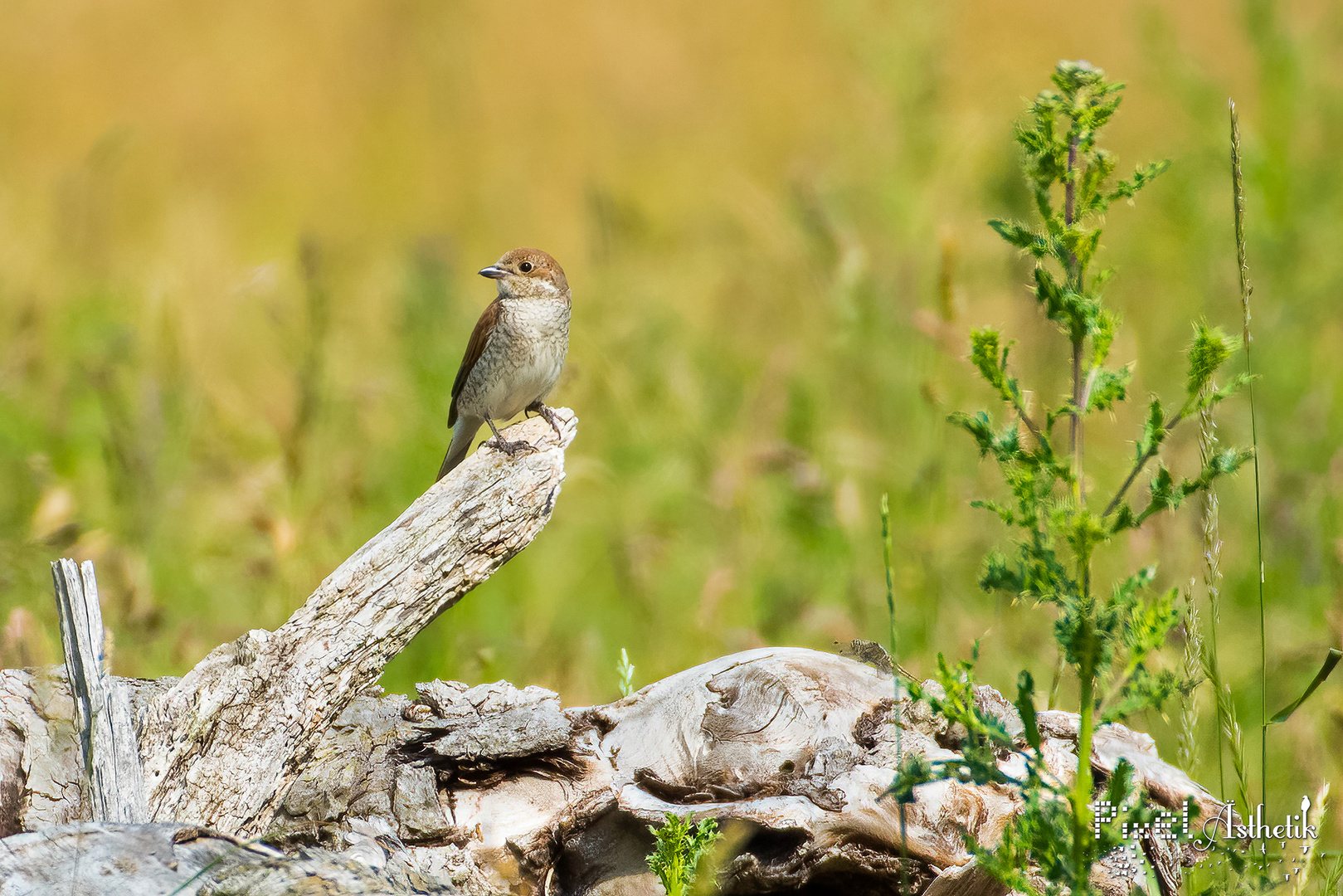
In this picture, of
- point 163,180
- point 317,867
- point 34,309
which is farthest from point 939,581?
point 163,180

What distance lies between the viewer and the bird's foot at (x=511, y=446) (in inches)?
108

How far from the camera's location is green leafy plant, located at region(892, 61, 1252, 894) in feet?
5.91

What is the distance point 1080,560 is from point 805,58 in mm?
12896

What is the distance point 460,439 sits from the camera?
216 inches

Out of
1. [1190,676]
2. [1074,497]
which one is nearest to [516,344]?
[1190,676]

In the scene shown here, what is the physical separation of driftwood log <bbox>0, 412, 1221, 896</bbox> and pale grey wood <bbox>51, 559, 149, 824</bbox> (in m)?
0.02

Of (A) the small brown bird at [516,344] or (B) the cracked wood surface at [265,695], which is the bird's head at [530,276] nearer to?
(A) the small brown bird at [516,344]

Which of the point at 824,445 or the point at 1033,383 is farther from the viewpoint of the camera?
the point at 824,445

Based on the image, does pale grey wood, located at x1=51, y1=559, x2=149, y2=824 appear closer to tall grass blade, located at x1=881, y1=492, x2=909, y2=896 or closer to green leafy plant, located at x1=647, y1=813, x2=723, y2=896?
green leafy plant, located at x1=647, y1=813, x2=723, y2=896

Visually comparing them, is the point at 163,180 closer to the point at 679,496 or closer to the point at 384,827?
the point at 679,496

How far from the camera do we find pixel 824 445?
6309 mm

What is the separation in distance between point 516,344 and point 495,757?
9.14 ft

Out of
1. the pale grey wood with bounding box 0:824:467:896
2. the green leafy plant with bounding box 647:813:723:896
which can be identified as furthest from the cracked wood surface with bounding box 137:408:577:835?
the green leafy plant with bounding box 647:813:723:896

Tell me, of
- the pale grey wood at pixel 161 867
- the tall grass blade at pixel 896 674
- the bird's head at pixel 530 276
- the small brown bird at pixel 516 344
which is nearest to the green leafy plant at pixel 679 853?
the tall grass blade at pixel 896 674
